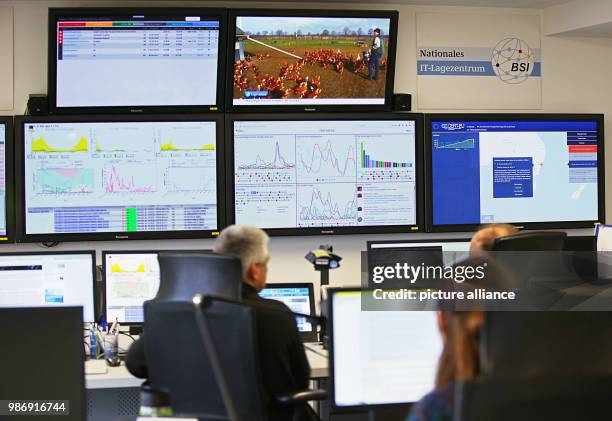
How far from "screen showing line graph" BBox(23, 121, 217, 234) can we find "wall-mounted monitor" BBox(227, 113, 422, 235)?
210 millimetres

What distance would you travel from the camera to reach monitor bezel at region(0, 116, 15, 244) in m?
4.93

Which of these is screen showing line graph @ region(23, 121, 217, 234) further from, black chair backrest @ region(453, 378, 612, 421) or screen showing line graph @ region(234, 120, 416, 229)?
black chair backrest @ region(453, 378, 612, 421)

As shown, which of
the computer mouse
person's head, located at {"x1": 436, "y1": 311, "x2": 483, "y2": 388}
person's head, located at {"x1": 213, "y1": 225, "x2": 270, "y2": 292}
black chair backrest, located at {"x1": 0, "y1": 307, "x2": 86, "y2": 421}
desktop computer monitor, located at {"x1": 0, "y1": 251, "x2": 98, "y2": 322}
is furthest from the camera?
desktop computer monitor, located at {"x1": 0, "y1": 251, "x2": 98, "y2": 322}

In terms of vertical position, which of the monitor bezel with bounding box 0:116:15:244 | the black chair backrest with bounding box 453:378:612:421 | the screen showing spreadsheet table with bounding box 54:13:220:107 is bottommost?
the black chair backrest with bounding box 453:378:612:421

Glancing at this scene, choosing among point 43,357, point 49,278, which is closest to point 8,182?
point 49,278

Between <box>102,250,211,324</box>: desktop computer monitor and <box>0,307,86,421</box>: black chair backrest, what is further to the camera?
<box>102,250,211,324</box>: desktop computer monitor

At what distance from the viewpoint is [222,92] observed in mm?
5031

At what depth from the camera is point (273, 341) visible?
2553 millimetres

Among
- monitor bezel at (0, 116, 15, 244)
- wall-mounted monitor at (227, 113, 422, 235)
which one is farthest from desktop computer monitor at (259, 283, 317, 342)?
monitor bezel at (0, 116, 15, 244)

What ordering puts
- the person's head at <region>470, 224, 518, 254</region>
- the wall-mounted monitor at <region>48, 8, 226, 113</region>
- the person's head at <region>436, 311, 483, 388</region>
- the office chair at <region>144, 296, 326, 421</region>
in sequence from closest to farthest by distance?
1. the person's head at <region>436, 311, 483, 388</region>
2. the office chair at <region>144, 296, 326, 421</region>
3. the person's head at <region>470, 224, 518, 254</region>
4. the wall-mounted monitor at <region>48, 8, 226, 113</region>

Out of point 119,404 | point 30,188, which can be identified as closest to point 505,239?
point 119,404

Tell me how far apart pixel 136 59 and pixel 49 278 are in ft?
5.45

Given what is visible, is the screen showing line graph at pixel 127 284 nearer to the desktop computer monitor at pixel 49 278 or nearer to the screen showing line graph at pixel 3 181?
the desktop computer monitor at pixel 49 278

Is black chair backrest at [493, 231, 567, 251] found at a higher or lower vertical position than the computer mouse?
higher
